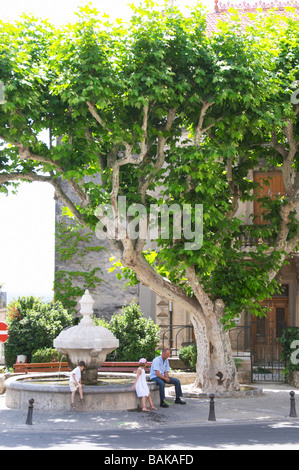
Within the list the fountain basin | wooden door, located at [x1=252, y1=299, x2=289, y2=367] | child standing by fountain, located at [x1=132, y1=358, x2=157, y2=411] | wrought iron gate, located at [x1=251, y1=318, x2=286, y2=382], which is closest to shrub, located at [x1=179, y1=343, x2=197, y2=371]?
wrought iron gate, located at [x1=251, y1=318, x2=286, y2=382]

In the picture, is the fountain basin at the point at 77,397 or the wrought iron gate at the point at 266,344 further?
the wrought iron gate at the point at 266,344

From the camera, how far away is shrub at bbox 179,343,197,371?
21516 millimetres

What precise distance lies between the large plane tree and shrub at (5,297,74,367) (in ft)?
21.2

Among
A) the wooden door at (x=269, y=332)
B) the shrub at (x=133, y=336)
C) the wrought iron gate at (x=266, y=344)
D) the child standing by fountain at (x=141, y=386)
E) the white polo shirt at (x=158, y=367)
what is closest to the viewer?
the child standing by fountain at (x=141, y=386)

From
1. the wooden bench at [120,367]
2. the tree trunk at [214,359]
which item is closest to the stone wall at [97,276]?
the wooden bench at [120,367]

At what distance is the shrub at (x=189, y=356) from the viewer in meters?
21.5

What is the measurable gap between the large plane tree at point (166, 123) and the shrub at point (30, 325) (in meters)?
6.47

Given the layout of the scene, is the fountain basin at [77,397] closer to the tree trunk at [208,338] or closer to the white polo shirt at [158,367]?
the white polo shirt at [158,367]

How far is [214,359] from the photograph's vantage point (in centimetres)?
1784

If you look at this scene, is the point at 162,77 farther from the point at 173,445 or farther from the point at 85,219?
the point at 173,445

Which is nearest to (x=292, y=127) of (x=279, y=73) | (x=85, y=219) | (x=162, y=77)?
(x=279, y=73)

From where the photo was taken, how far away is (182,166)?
15414 mm

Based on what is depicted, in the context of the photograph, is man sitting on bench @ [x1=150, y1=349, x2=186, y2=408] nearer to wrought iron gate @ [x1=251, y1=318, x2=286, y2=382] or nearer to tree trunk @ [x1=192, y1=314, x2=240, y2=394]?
tree trunk @ [x1=192, y1=314, x2=240, y2=394]

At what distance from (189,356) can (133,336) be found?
1.96 meters
